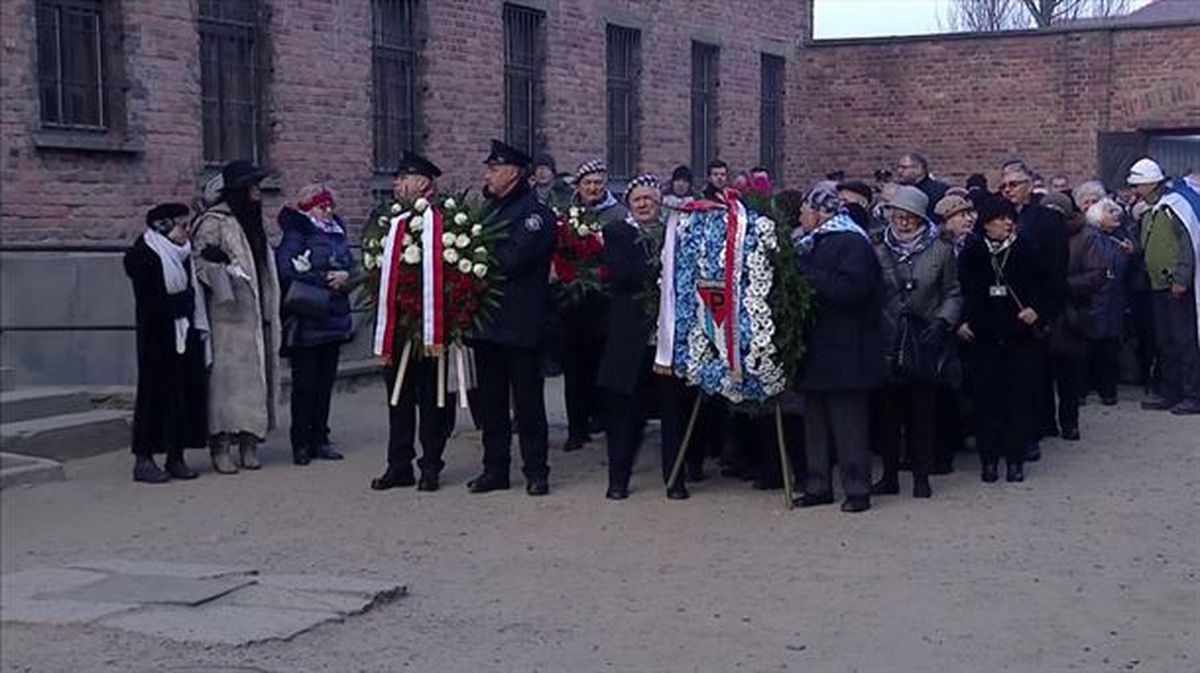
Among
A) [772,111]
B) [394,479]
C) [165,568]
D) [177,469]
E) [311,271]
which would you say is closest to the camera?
[165,568]

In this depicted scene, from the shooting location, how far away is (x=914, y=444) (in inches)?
413

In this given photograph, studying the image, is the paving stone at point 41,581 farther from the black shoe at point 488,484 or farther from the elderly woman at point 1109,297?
the elderly woman at point 1109,297

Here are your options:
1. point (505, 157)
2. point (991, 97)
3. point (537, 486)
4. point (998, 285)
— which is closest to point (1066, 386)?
point (998, 285)

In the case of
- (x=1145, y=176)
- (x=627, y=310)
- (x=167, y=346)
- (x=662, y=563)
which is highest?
(x=1145, y=176)

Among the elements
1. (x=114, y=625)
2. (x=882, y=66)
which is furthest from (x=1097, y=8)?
(x=114, y=625)

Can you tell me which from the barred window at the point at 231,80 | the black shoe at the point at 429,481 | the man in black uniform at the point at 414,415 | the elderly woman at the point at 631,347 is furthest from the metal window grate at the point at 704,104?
the black shoe at the point at 429,481

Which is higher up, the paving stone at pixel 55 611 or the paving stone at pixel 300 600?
the paving stone at pixel 55 611

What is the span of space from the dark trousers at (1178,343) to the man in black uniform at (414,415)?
6549 millimetres

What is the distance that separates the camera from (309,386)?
38.5 ft

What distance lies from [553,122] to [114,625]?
50.4ft

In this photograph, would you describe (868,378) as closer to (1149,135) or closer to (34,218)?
(34,218)

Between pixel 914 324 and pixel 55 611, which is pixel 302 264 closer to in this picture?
pixel 914 324

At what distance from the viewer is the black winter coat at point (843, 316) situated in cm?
985

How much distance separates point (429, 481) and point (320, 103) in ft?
24.4
